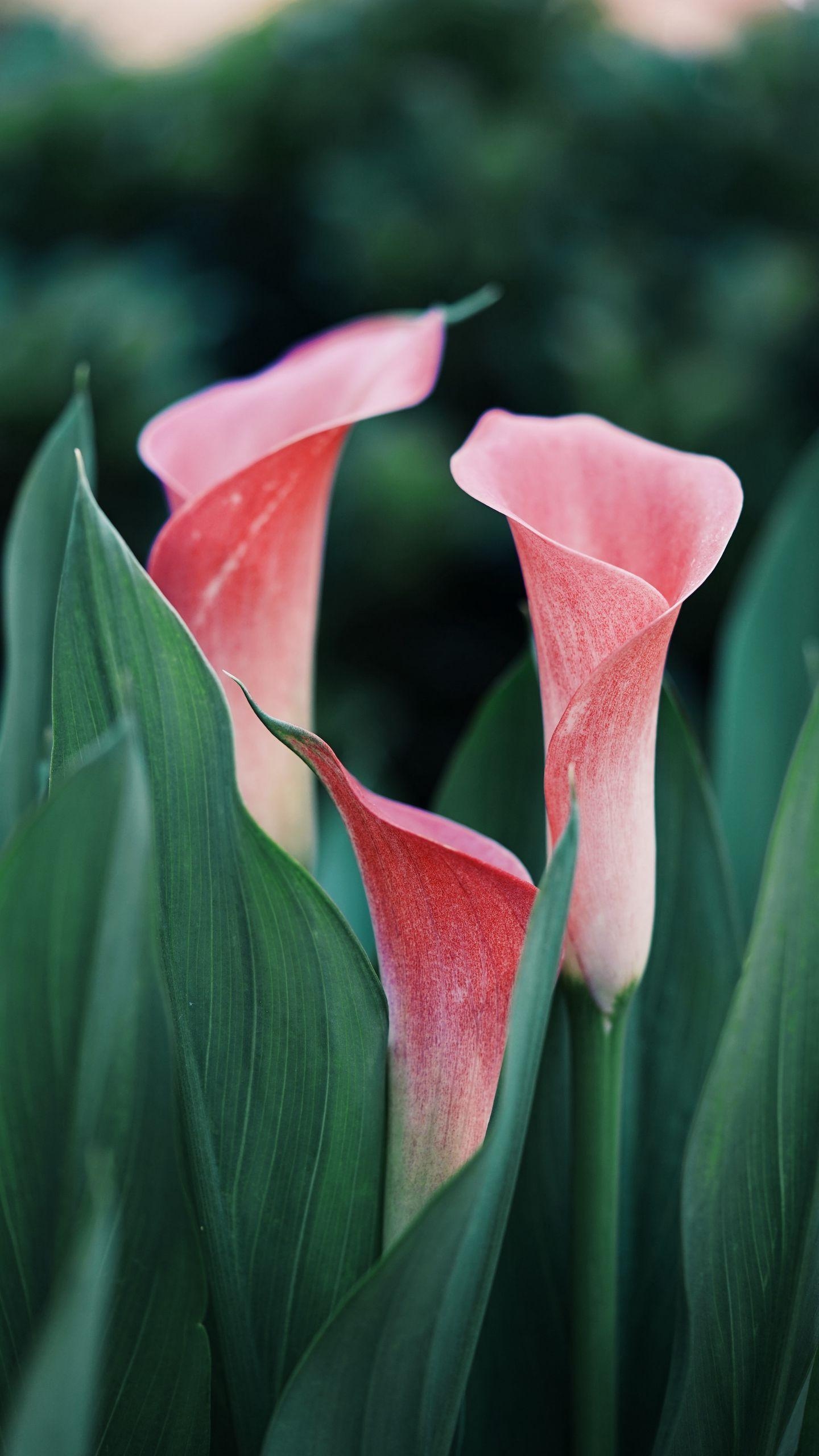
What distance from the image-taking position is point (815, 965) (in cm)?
25

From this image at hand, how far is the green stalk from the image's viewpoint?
0.95ft

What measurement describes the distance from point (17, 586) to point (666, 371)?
1.05m

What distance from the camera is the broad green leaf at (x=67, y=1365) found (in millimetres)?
189

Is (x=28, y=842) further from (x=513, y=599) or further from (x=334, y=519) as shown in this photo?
(x=513, y=599)

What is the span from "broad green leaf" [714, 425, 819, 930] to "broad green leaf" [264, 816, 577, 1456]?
236 mm

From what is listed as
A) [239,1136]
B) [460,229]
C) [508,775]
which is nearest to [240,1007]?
[239,1136]

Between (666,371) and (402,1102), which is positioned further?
(666,371)

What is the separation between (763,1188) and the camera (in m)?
0.27

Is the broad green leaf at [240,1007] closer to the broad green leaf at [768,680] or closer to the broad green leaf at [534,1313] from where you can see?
the broad green leaf at [534,1313]

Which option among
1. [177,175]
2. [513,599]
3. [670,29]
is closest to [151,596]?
[513,599]

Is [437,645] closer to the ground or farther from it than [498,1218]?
closer to the ground

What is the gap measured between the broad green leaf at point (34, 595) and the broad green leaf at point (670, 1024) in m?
0.19

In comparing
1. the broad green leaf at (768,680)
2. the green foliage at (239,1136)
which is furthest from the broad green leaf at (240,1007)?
the broad green leaf at (768,680)

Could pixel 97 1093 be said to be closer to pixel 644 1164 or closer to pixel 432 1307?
pixel 432 1307
